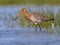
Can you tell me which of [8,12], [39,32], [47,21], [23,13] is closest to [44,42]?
[39,32]

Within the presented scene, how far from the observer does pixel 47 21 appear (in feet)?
37.4

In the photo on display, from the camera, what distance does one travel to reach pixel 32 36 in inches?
400

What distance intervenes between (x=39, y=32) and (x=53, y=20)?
100cm

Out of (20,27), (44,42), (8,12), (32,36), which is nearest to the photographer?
(44,42)

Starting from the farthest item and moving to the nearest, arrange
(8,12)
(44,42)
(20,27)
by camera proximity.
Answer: (8,12) → (20,27) → (44,42)

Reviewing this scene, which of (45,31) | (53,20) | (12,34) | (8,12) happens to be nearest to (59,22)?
(53,20)

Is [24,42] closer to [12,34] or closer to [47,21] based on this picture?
[12,34]

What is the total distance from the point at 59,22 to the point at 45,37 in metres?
1.64

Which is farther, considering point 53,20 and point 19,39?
point 53,20

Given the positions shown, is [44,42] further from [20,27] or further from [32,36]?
[20,27]

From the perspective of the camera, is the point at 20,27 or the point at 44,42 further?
the point at 20,27

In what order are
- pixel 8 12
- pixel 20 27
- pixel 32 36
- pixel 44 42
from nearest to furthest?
1. pixel 44 42
2. pixel 32 36
3. pixel 20 27
4. pixel 8 12

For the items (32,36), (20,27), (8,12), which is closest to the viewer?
(32,36)

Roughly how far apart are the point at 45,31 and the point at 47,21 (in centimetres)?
79
